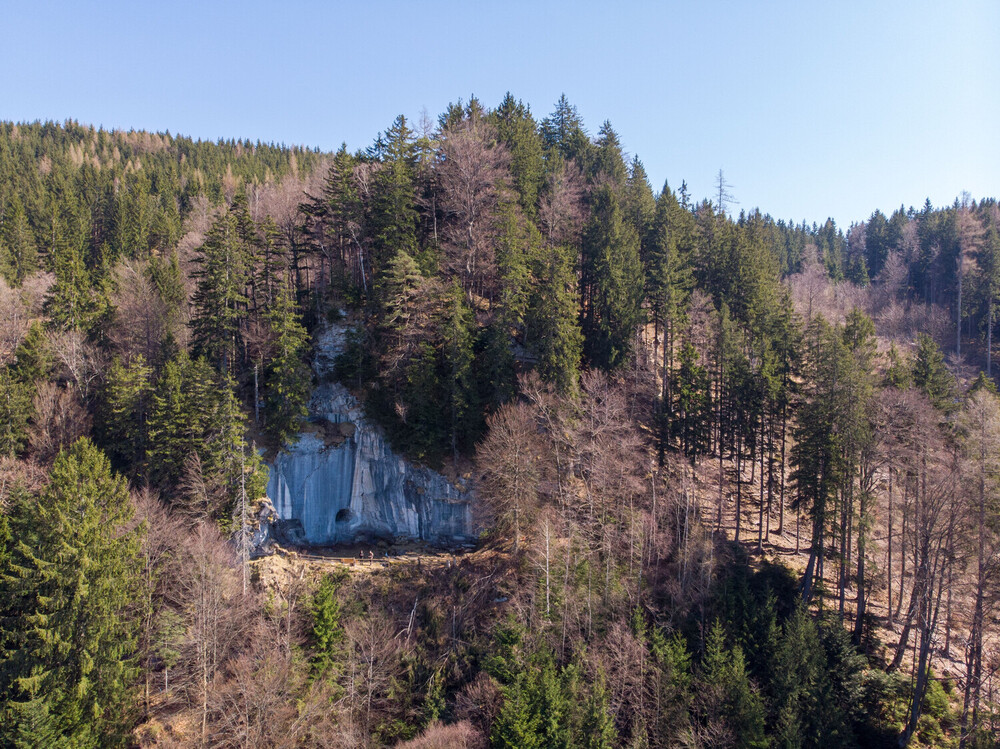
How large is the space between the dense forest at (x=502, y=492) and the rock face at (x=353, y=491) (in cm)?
134

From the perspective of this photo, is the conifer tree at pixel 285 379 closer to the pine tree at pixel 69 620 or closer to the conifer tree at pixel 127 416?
the conifer tree at pixel 127 416

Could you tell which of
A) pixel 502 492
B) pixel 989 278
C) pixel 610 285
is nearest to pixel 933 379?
pixel 610 285

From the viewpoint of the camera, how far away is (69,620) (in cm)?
2359

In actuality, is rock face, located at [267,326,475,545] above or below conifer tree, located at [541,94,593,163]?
below

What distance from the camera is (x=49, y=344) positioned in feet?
122

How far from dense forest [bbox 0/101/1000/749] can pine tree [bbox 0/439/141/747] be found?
0.43 ft

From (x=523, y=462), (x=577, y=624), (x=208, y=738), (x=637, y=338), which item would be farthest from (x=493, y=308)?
(x=208, y=738)

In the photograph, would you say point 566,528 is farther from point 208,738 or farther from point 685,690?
point 208,738

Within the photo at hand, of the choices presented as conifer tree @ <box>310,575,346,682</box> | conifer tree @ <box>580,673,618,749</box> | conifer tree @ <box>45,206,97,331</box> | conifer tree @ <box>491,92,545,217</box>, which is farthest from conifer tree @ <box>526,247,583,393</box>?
conifer tree @ <box>45,206,97,331</box>

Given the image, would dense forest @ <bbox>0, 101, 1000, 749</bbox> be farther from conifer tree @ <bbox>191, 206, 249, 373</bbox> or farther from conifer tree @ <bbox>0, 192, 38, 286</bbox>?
conifer tree @ <bbox>0, 192, 38, 286</bbox>

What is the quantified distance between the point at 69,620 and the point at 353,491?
15.6 metres

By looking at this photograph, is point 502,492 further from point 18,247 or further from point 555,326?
point 18,247

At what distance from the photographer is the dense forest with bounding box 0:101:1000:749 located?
23.7 metres

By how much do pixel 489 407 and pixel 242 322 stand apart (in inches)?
755
